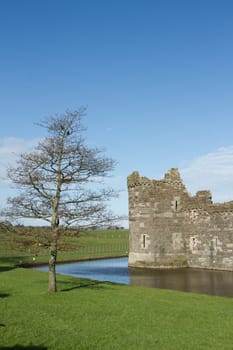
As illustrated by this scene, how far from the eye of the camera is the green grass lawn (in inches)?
445

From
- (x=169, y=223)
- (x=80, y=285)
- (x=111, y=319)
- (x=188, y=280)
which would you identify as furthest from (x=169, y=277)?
(x=111, y=319)

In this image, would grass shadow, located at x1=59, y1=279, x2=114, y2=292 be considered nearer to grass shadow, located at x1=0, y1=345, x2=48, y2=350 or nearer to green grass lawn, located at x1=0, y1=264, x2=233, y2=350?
green grass lawn, located at x1=0, y1=264, x2=233, y2=350

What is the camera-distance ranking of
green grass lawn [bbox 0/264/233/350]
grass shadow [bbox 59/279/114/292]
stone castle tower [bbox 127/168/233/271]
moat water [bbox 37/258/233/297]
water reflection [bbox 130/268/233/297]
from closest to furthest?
green grass lawn [bbox 0/264/233/350], grass shadow [bbox 59/279/114/292], water reflection [bbox 130/268/233/297], moat water [bbox 37/258/233/297], stone castle tower [bbox 127/168/233/271]

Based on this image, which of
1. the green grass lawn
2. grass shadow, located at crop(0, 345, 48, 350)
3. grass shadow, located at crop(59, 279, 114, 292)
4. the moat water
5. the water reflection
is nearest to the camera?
grass shadow, located at crop(0, 345, 48, 350)

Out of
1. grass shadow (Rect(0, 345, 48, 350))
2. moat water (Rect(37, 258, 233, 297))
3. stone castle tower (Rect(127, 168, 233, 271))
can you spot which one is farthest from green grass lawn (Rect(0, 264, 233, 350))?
stone castle tower (Rect(127, 168, 233, 271))

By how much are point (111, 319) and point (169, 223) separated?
23559mm

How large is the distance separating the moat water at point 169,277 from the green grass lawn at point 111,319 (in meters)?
4.02

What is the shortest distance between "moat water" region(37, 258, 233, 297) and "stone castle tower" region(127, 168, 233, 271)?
1.75 meters

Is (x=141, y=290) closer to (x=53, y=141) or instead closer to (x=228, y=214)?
(x=53, y=141)

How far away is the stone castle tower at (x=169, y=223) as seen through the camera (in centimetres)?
3572

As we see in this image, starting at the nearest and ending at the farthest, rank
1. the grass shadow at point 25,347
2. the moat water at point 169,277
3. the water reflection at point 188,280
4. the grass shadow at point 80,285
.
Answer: the grass shadow at point 25,347
the grass shadow at point 80,285
the water reflection at point 188,280
the moat water at point 169,277

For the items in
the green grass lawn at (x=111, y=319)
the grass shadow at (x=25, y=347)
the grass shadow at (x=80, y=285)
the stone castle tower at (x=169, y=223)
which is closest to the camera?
the grass shadow at (x=25, y=347)

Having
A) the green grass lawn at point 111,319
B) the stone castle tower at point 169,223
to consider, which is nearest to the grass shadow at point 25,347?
the green grass lawn at point 111,319

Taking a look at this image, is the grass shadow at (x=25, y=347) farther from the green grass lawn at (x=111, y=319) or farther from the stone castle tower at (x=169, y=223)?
the stone castle tower at (x=169, y=223)
